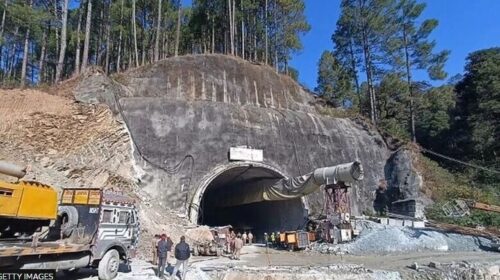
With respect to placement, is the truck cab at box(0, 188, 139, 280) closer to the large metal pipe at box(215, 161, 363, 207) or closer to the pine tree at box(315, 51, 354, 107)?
the large metal pipe at box(215, 161, 363, 207)

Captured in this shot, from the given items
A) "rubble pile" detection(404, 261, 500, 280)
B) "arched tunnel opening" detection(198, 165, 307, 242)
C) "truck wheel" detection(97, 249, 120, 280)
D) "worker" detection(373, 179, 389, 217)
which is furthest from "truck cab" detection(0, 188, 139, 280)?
"worker" detection(373, 179, 389, 217)

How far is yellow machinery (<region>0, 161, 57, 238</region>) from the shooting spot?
11.0m

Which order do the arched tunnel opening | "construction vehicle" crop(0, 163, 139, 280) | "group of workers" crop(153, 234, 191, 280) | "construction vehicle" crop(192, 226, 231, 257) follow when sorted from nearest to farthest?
"construction vehicle" crop(0, 163, 139, 280) → "group of workers" crop(153, 234, 191, 280) → "construction vehicle" crop(192, 226, 231, 257) → the arched tunnel opening

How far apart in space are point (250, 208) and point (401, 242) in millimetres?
15811

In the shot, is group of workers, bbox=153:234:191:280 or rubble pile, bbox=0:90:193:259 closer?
group of workers, bbox=153:234:191:280

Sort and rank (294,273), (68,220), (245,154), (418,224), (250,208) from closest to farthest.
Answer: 1. (68,220)
2. (294,273)
3. (418,224)
4. (245,154)
5. (250,208)

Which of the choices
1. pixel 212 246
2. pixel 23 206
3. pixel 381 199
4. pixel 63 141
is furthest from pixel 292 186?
pixel 23 206

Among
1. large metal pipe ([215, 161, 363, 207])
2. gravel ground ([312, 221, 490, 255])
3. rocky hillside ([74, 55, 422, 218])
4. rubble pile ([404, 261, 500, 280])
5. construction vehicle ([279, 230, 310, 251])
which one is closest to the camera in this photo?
rubble pile ([404, 261, 500, 280])

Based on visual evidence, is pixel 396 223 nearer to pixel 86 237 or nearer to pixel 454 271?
pixel 454 271

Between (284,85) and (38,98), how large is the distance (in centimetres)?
2138

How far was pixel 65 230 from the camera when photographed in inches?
504

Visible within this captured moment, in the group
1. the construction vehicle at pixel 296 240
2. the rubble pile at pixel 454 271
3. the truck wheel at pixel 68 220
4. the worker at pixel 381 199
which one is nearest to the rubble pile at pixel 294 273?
the rubble pile at pixel 454 271

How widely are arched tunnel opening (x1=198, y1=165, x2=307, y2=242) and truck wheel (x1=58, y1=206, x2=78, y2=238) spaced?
607 inches

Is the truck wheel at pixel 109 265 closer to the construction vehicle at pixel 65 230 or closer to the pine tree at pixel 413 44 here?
the construction vehicle at pixel 65 230
